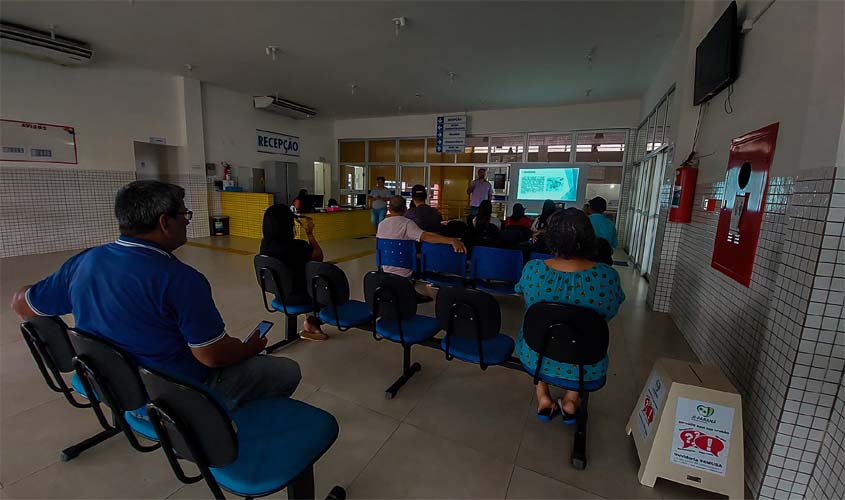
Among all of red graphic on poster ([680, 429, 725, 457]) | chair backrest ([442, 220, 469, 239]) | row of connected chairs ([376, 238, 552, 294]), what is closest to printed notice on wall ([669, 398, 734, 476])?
red graphic on poster ([680, 429, 725, 457])

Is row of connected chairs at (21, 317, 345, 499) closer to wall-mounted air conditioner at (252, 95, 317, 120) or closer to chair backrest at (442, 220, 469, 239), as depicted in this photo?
chair backrest at (442, 220, 469, 239)

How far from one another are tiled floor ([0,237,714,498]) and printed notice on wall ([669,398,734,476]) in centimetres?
21

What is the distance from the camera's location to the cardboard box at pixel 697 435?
148 centimetres

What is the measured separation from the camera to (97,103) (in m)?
6.05

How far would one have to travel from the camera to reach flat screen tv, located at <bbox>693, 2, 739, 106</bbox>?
2.64m

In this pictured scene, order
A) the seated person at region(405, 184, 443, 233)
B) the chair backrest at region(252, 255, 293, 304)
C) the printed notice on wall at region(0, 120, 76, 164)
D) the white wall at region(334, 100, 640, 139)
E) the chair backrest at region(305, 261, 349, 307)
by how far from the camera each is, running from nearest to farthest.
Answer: the chair backrest at region(305, 261, 349, 307) → the chair backrest at region(252, 255, 293, 304) → the seated person at region(405, 184, 443, 233) → the printed notice on wall at region(0, 120, 76, 164) → the white wall at region(334, 100, 640, 139)

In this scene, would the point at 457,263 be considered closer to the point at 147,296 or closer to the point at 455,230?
the point at 455,230

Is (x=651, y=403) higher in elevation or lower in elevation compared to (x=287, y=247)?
lower

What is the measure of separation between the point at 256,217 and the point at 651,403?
26.5 feet

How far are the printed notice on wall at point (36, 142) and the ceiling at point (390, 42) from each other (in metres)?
1.42

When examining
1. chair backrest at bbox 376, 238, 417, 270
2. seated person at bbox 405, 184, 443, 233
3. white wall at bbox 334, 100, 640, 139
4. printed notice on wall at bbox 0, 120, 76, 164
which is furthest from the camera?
white wall at bbox 334, 100, 640, 139

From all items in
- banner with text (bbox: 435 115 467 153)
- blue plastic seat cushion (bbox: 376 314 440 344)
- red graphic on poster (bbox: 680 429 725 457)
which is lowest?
red graphic on poster (bbox: 680 429 725 457)

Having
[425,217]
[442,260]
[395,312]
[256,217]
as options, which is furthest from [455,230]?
[256,217]

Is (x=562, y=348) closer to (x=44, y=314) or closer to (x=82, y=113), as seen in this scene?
(x=44, y=314)
